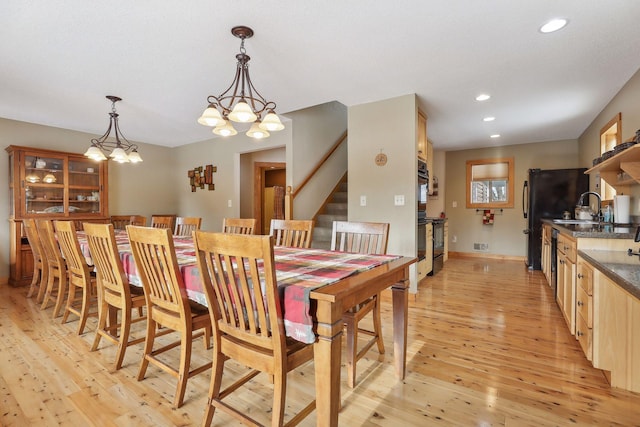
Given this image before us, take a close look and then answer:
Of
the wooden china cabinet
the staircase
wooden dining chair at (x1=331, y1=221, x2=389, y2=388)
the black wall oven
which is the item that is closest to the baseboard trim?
the black wall oven

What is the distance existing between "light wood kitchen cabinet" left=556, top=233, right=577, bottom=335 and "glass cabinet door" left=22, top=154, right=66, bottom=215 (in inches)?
238

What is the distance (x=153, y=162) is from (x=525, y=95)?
19.7 ft

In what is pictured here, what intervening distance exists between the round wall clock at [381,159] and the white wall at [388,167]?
0.04m

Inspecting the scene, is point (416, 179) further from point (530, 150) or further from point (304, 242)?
point (530, 150)

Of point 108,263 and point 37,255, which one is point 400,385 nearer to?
point 108,263

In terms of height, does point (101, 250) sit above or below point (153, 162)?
below

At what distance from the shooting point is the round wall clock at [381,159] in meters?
3.63

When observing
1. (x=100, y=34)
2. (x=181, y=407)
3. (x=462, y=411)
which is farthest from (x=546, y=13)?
(x=181, y=407)

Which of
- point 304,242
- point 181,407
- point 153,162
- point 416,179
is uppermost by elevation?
point 153,162

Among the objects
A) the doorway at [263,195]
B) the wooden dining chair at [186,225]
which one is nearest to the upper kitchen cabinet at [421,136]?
the doorway at [263,195]

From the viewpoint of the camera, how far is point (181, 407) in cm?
166

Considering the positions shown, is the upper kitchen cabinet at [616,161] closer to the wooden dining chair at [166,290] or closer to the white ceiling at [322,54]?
the white ceiling at [322,54]

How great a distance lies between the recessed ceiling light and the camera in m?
2.06

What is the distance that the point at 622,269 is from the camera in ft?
4.56
